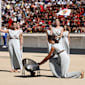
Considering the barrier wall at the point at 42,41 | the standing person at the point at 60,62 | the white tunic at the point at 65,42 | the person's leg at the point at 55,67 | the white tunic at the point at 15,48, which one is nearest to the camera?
the standing person at the point at 60,62

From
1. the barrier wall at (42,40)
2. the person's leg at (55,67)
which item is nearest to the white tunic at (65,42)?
the person's leg at (55,67)

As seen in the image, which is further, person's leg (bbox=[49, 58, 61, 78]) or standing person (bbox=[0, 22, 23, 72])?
standing person (bbox=[0, 22, 23, 72])

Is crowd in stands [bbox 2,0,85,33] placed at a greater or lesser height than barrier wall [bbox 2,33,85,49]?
greater

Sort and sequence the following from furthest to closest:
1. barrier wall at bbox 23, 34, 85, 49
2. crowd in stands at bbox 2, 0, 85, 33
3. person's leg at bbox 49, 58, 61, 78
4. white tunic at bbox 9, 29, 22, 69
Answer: crowd in stands at bbox 2, 0, 85, 33, barrier wall at bbox 23, 34, 85, 49, white tunic at bbox 9, 29, 22, 69, person's leg at bbox 49, 58, 61, 78

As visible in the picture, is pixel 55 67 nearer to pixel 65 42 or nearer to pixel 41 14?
pixel 65 42

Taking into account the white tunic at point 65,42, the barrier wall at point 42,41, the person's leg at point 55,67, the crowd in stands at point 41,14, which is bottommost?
the barrier wall at point 42,41

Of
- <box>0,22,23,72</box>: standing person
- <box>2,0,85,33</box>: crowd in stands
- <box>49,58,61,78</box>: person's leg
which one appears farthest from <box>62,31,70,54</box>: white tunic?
<box>2,0,85,33</box>: crowd in stands

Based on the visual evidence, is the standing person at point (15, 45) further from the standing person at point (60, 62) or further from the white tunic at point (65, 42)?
the white tunic at point (65, 42)

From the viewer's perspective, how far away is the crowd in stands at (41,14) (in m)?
31.7

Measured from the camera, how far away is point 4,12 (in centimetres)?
3778

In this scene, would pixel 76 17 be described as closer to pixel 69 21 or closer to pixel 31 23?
pixel 69 21

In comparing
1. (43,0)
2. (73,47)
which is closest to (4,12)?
(43,0)

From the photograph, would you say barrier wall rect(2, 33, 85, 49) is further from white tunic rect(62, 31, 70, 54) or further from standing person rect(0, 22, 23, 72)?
standing person rect(0, 22, 23, 72)

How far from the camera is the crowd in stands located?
104ft
